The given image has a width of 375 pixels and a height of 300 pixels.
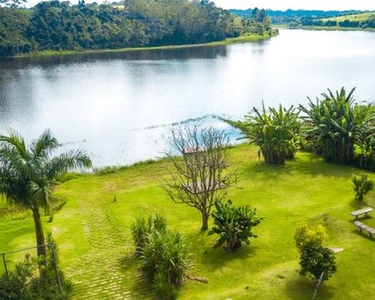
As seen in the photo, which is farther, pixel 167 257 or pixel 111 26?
pixel 111 26

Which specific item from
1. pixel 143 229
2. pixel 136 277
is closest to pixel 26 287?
pixel 136 277

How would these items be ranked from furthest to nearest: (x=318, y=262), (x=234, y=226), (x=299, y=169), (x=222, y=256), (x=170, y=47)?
(x=170, y=47) < (x=299, y=169) < (x=222, y=256) < (x=234, y=226) < (x=318, y=262)

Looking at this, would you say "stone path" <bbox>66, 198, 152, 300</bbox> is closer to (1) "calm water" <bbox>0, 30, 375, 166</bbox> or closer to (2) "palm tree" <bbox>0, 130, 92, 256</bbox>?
(2) "palm tree" <bbox>0, 130, 92, 256</bbox>

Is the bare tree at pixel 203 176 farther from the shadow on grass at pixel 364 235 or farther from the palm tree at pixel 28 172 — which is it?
the palm tree at pixel 28 172

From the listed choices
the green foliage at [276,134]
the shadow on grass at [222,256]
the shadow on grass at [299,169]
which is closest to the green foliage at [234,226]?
the shadow on grass at [222,256]

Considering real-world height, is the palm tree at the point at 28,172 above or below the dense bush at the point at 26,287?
above

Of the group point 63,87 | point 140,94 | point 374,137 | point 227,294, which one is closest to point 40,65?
point 63,87

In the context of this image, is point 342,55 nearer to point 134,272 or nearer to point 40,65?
point 40,65

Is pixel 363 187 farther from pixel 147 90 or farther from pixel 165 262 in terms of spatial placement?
pixel 147 90
